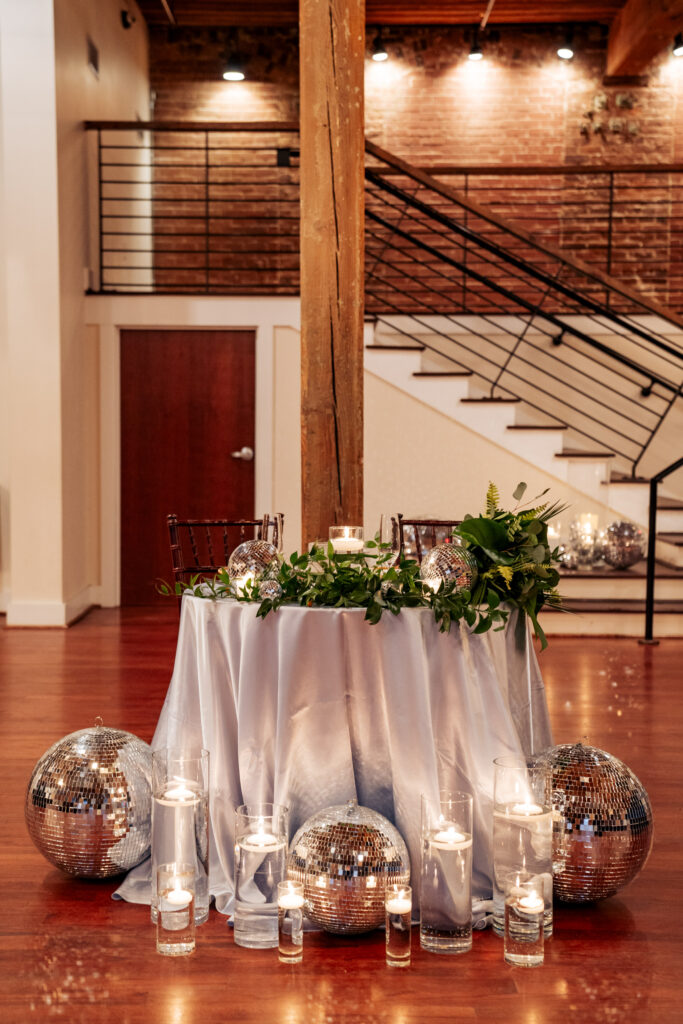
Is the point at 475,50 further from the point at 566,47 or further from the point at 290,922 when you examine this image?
the point at 290,922

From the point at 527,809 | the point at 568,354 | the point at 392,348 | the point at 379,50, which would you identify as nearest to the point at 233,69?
the point at 379,50

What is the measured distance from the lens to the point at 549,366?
8.03 metres

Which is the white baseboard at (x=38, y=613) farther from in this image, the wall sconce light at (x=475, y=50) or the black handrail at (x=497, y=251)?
the wall sconce light at (x=475, y=50)

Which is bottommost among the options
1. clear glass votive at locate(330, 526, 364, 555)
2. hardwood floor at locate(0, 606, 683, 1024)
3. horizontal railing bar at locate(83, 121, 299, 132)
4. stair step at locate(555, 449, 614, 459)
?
hardwood floor at locate(0, 606, 683, 1024)

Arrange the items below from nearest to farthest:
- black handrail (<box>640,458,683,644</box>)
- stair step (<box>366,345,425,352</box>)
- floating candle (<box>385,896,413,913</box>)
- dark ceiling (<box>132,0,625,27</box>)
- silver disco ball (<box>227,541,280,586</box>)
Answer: floating candle (<box>385,896,413,913</box>), silver disco ball (<box>227,541,280,586</box>), black handrail (<box>640,458,683,644</box>), stair step (<box>366,345,425,352</box>), dark ceiling (<box>132,0,625,27</box>)

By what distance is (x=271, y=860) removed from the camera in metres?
2.50

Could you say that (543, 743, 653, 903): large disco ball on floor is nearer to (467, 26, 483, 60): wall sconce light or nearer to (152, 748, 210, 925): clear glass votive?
(152, 748, 210, 925): clear glass votive

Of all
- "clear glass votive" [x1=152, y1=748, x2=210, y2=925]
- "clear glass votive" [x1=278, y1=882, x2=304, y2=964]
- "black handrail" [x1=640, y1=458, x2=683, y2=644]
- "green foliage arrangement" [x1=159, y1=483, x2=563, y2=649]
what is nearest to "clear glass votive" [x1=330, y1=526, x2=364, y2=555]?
"green foliage arrangement" [x1=159, y1=483, x2=563, y2=649]

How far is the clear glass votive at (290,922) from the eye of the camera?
7.98 feet

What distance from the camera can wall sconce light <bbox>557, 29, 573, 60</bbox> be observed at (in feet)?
29.7

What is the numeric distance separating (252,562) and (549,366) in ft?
18.0

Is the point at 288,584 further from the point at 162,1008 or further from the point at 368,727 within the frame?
the point at 162,1008

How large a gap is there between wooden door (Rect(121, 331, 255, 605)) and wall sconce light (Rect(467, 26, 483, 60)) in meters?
3.57

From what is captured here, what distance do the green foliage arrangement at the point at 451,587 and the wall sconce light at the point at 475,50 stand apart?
23.2 feet
